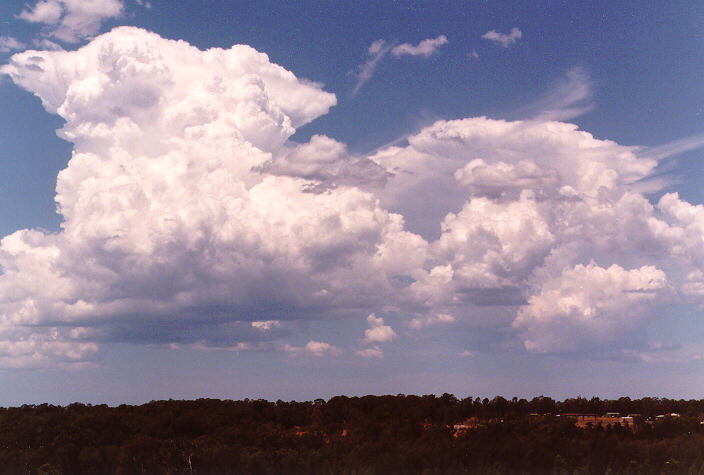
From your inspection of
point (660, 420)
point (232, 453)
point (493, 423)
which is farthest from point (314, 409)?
point (660, 420)

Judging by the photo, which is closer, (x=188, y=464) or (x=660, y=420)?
(x=188, y=464)

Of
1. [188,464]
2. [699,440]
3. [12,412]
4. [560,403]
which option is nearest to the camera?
[188,464]

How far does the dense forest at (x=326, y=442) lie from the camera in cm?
8931

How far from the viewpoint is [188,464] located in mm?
88688

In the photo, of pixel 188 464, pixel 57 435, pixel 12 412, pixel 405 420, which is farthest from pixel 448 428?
pixel 12 412

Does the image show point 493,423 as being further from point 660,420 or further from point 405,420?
point 660,420

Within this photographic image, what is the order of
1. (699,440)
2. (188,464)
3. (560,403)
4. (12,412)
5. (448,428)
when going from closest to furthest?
1. (188,464)
2. (699,440)
3. (448,428)
4. (12,412)
5. (560,403)

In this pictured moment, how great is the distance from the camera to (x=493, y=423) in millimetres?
115375

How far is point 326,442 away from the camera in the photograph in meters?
100

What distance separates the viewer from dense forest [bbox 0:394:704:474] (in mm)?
89312

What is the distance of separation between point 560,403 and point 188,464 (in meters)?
76.8

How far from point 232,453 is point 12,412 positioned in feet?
171

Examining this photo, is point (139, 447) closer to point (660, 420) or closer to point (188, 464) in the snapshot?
point (188, 464)

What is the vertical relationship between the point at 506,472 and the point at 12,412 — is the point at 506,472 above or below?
below
